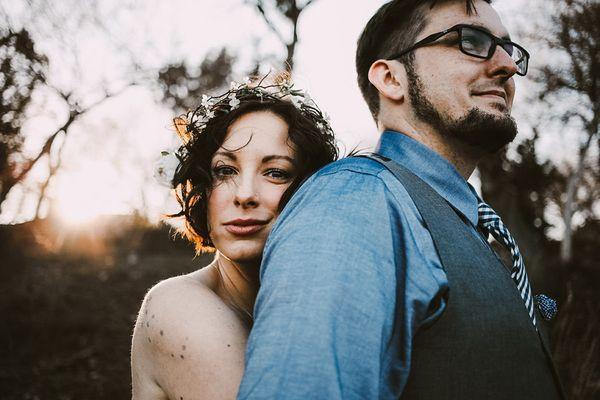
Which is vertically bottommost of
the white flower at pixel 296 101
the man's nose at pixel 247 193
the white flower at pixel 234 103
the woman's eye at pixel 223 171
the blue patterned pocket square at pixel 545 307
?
the blue patterned pocket square at pixel 545 307

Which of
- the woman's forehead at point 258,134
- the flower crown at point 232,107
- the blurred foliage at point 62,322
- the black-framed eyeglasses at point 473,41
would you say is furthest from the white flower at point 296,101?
the blurred foliage at point 62,322

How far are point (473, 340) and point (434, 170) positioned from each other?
28.0 inches

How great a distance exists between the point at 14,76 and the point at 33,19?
1.23m

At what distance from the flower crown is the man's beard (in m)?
0.74

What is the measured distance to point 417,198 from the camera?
4.32ft

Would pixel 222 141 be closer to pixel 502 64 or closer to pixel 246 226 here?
pixel 246 226

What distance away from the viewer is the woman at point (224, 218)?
1623 millimetres

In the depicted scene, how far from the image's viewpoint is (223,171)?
88.3 inches

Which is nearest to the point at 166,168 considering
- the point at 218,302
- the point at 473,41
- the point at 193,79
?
the point at 218,302

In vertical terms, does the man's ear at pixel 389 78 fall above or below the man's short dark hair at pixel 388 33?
below

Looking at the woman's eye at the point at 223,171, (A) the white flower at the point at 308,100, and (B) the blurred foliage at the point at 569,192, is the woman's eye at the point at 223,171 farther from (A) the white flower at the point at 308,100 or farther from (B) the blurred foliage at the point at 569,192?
(B) the blurred foliage at the point at 569,192

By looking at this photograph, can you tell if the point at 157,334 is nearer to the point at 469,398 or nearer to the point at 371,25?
the point at 469,398

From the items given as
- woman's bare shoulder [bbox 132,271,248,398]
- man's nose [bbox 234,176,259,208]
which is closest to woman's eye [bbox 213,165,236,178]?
man's nose [bbox 234,176,259,208]

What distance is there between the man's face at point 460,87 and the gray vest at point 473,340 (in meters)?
0.68
